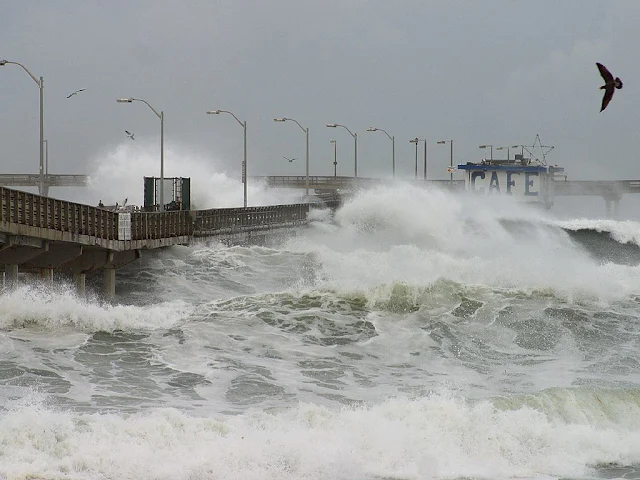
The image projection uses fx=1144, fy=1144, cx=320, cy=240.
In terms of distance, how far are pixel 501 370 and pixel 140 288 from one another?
17127 mm

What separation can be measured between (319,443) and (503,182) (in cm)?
9687

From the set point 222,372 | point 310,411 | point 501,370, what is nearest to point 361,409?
point 310,411

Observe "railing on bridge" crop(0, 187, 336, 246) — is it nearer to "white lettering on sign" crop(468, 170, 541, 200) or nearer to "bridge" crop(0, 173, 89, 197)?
"white lettering on sign" crop(468, 170, 541, 200)

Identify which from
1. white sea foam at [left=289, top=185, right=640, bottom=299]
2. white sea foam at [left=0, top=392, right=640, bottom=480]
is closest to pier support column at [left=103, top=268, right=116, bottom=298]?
white sea foam at [left=289, top=185, right=640, bottom=299]

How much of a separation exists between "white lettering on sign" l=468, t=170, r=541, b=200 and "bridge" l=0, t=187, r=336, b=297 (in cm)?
6381

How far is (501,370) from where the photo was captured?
23703 millimetres

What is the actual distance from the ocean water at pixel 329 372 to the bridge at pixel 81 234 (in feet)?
3.34

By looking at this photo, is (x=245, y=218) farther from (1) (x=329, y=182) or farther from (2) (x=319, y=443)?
(1) (x=329, y=182)

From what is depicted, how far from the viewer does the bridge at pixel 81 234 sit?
28.4 metres

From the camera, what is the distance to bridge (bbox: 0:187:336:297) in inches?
1118

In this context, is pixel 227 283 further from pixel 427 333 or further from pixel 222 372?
pixel 222 372

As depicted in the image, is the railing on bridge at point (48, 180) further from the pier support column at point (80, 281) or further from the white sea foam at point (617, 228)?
the pier support column at point (80, 281)


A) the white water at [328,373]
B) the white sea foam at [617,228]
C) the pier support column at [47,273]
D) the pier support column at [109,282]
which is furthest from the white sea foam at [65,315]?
the white sea foam at [617,228]

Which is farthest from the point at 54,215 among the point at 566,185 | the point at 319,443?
Result: the point at 566,185
